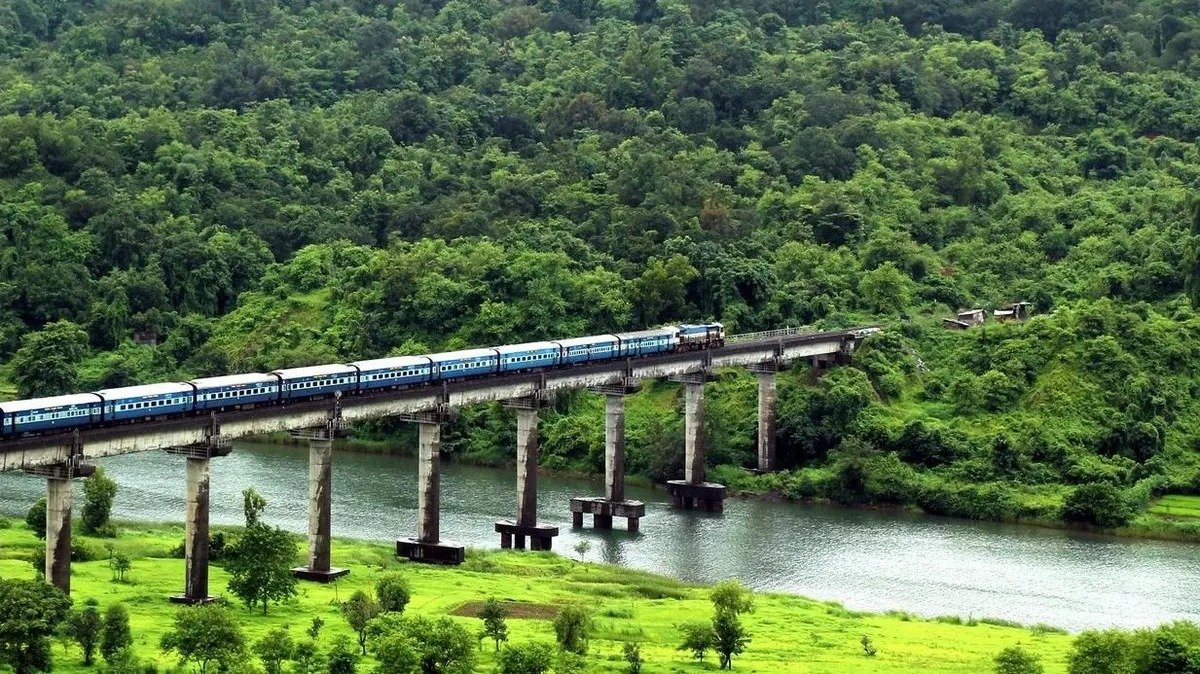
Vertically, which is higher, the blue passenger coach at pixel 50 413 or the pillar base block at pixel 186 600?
the blue passenger coach at pixel 50 413

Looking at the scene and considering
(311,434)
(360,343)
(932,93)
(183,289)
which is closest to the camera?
(311,434)

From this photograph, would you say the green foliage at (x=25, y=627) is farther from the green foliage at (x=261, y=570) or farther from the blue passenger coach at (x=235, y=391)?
the blue passenger coach at (x=235, y=391)

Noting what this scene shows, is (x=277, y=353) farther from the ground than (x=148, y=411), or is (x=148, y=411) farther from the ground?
(x=277, y=353)

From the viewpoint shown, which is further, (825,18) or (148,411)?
(825,18)

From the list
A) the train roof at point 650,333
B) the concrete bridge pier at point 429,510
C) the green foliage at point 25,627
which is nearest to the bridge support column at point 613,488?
the train roof at point 650,333

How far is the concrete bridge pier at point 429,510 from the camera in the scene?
87438 millimetres

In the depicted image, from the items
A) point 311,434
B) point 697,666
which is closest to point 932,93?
point 311,434

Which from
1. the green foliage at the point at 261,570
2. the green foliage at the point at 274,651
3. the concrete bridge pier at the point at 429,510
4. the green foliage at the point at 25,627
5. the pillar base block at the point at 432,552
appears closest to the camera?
the green foliage at the point at 25,627

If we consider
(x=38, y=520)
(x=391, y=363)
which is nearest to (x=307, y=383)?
(x=391, y=363)

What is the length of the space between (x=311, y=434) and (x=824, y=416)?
45.4 meters

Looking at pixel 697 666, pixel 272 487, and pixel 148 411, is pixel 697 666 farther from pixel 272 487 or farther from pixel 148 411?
pixel 272 487

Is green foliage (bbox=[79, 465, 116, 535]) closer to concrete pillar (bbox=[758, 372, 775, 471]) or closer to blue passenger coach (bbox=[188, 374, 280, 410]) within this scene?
blue passenger coach (bbox=[188, 374, 280, 410])

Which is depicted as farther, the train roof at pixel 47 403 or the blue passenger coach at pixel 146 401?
the blue passenger coach at pixel 146 401

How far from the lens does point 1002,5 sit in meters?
196
